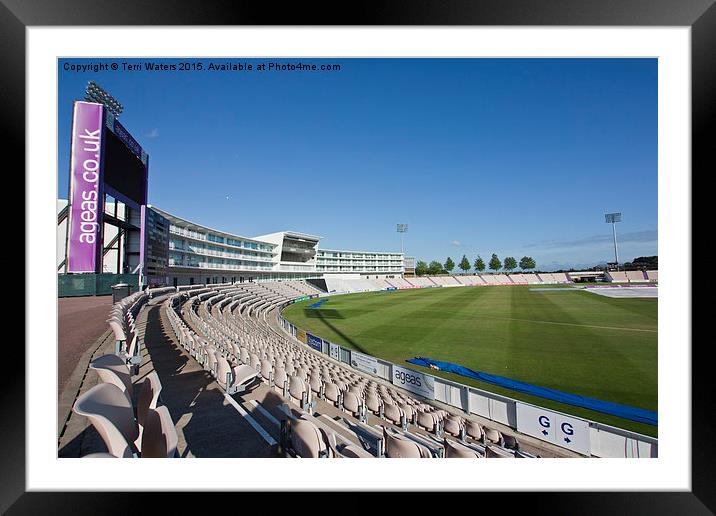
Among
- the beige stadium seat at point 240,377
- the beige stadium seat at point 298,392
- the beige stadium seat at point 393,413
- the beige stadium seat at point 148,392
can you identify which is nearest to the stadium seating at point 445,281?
the beige stadium seat at point 393,413

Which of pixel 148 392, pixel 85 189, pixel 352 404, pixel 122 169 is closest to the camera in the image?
pixel 148 392

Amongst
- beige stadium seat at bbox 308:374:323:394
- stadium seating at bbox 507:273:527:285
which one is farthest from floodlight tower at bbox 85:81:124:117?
stadium seating at bbox 507:273:527:285

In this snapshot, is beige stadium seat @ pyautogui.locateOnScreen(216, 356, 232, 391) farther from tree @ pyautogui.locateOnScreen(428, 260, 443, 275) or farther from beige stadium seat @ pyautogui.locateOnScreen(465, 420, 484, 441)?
tree @ pyautogui.locateOnScreen(428, 260, 443, 275)

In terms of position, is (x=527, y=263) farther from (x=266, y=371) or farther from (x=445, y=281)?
(x=266, y=371)

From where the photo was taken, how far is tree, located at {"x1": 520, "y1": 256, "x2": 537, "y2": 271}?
59.5 metres

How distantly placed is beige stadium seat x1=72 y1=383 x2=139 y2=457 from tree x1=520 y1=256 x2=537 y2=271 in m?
68.5

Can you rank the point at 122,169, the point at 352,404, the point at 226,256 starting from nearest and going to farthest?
the point at 352,404, the point at 122,169, the point at 226,256

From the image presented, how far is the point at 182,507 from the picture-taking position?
1.89 m

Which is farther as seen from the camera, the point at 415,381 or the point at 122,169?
the point at 122,169

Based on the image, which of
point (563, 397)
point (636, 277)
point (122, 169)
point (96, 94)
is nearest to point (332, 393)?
point (563, 397)

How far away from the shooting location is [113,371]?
2094mm

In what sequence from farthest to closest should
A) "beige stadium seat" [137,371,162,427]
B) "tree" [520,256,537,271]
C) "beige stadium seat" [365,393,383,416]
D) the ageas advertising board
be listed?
"tree" [520,256,537,271]
the ageas advertising board
"beige stadium seat" [365,393,383,416]
"beige stadium seat" [137,371,162,427]

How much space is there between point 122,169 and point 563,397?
12325 mm
